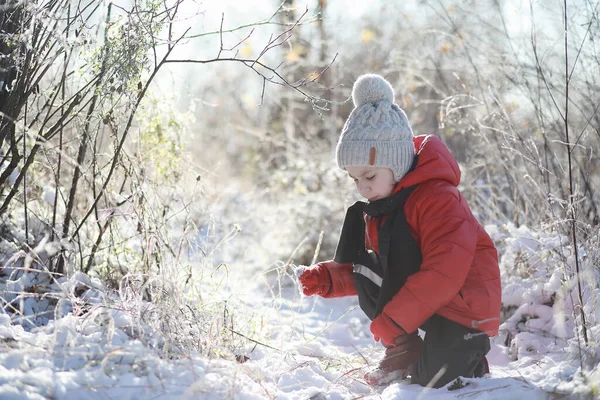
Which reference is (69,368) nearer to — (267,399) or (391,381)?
(267,399)

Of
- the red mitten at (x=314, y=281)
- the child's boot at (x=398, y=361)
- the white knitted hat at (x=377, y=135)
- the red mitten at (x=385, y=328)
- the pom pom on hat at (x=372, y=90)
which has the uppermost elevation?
the pom pom on hat at (x=372, y=90)

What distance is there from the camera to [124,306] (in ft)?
7.14

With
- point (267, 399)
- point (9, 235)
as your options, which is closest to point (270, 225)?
point (9, 235)

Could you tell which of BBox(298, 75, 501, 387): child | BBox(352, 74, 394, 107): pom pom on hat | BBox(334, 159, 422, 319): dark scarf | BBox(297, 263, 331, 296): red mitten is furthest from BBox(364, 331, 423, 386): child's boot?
BBox(352, 74, 394, 107): pom pom on hat

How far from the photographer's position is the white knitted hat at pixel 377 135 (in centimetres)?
245

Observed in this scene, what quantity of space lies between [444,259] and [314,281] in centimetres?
72

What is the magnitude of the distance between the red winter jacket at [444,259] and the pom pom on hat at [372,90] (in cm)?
27

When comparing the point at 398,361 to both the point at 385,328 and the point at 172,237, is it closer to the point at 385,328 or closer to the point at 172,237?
the point at 385,328

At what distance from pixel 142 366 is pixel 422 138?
1511 mm

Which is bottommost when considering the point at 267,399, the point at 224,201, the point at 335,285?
the point at 267,399

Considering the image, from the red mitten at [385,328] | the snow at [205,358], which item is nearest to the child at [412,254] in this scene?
the red mitten at [385,328]

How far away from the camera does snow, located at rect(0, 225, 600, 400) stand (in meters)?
1.78

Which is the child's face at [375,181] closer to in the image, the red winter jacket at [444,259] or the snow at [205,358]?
the red winter jacket at [444,259]

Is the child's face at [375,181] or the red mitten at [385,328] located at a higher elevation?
the child's face at [375,181]
